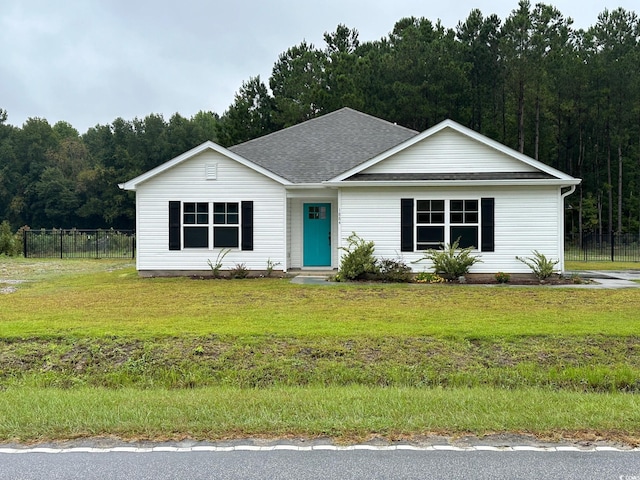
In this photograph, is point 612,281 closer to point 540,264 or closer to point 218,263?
point 540,264

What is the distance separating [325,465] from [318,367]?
3.00 m

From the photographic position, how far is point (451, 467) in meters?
3.99

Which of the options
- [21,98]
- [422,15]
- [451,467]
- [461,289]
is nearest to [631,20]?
[422,15]

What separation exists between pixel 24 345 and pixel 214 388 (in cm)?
321

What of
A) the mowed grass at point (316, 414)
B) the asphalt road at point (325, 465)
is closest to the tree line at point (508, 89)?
the mowed grass at point (316, 414)

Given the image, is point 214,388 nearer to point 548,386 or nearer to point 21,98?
point 548,386

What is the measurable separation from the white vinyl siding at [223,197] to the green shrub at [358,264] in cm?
213

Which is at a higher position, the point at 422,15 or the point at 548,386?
the point at 422,15

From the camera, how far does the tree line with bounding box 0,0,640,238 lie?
3638cm

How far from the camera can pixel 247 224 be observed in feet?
53.3

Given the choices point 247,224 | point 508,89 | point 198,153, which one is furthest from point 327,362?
point 508,89

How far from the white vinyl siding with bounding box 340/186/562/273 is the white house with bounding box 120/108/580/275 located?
0.09 ft

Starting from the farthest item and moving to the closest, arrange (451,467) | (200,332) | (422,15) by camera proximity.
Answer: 1. (422,15)
2. (200,332)
3. (451,467)

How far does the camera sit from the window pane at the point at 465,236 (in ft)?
50.8
